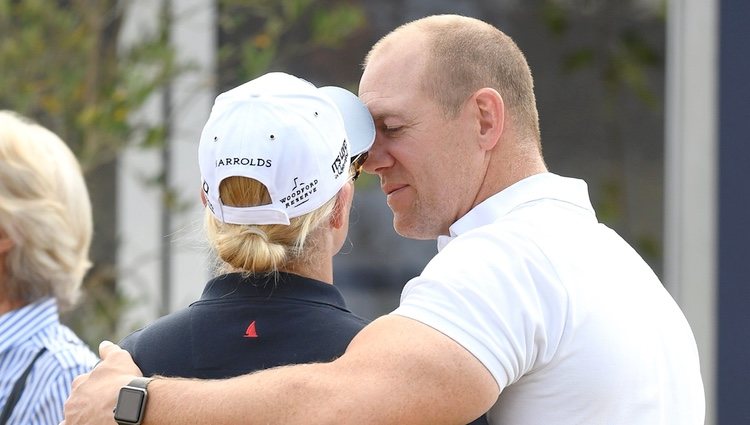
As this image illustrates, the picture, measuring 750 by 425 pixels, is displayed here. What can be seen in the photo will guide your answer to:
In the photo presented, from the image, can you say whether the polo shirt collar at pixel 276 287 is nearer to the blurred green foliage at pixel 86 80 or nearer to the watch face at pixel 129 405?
the watch face at pixel 129 405

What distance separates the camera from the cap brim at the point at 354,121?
199 centimetres

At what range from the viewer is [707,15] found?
12.9 feet

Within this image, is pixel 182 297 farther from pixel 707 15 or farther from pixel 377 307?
pixel 707 15

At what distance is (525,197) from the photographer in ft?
6.48

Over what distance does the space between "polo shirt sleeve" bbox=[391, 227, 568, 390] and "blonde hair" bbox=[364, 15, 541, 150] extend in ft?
1.39

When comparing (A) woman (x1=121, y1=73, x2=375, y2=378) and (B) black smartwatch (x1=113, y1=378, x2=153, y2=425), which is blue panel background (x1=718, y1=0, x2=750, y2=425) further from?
(B) black smartwatch (x1=113, y1=378, x2=153, y2=425)

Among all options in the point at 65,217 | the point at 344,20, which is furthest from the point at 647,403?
the point at 344,20

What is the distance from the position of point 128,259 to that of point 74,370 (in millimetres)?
2591

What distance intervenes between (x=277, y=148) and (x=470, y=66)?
19.5 inches

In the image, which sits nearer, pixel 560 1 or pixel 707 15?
pixel 707 15

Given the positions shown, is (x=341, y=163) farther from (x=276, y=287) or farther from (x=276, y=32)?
(x=276, y=32)

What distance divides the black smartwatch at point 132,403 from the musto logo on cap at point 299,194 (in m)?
0.34

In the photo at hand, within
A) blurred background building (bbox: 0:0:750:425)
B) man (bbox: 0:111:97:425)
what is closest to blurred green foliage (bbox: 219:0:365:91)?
blurred background building (bbox: 0:0:750:425)

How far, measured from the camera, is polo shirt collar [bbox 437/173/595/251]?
195cm
